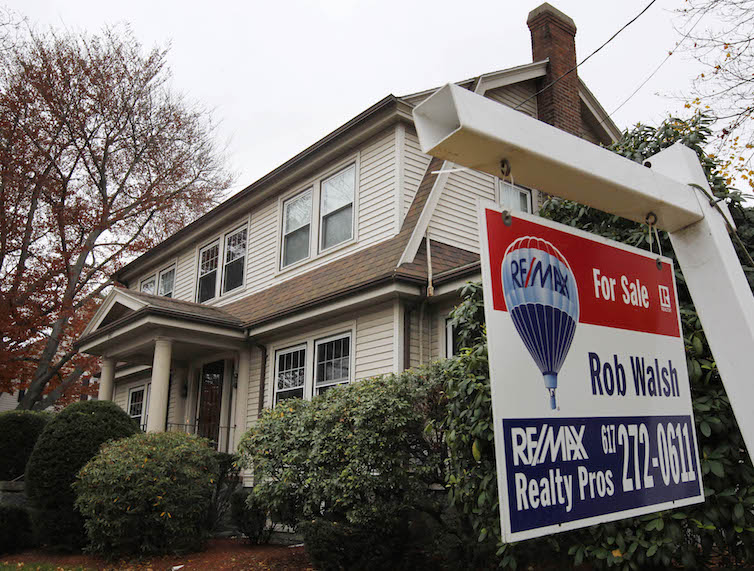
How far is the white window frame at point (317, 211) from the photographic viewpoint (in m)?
11.4

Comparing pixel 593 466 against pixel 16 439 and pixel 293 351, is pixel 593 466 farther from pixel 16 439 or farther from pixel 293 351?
pixel 16 439

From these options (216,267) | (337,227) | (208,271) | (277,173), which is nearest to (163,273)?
(208,271)

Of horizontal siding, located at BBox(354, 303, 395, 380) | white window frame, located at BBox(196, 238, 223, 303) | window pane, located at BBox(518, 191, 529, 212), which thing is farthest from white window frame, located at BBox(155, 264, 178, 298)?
window pane, located at BBox(518, 191, 529, 212)

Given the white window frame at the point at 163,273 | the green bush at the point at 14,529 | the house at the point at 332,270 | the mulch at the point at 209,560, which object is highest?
the white window frame at the point at 163,273

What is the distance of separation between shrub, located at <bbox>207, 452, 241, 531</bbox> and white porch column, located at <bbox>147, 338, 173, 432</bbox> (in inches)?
69.4

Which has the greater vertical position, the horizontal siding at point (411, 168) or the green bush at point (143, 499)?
the horizontal siding at point (411, 168)

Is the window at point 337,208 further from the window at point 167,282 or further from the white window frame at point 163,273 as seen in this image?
the window at point 167,282

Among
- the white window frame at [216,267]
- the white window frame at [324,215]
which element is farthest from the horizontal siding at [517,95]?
the white window frame at [216,267]

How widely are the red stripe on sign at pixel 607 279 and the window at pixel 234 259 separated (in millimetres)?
12971

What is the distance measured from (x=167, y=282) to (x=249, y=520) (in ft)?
34.4

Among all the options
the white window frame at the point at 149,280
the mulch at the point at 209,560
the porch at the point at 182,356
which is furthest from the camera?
the white window frame at the point at 149,280

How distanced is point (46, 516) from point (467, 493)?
7532 millimetres

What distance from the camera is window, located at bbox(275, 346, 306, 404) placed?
1169 cm

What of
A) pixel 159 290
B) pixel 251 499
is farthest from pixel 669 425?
pixel 159 290
